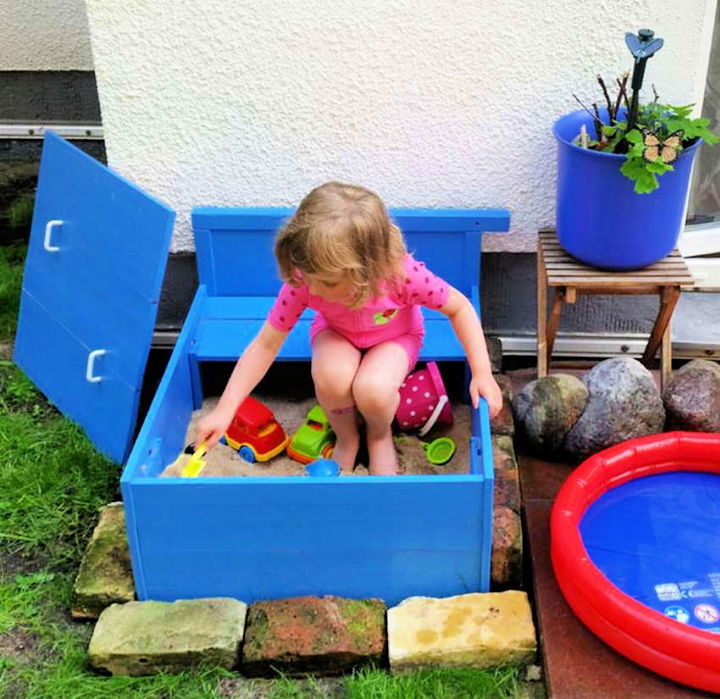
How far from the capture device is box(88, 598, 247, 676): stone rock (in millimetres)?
1989

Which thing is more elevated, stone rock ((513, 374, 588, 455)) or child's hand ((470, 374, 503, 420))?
child's hand ((470, 374, 503, 420))

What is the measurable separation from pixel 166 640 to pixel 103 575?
0.83 feet

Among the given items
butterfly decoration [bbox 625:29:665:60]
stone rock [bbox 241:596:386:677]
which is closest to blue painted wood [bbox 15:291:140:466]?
stone rock [bbox 241:596:386:677]

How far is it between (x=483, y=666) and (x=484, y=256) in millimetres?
1268

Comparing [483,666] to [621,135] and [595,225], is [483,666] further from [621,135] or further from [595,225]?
[621,135]

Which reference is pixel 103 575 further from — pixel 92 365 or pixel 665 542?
pixel 665 542

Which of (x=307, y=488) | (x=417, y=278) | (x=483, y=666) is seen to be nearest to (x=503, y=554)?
(x=483, y=666)

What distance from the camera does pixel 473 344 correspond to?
2236 mm

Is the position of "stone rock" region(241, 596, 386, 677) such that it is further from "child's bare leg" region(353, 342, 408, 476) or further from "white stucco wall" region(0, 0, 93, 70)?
"white stucco wall" region(0, 0, 93, 70)

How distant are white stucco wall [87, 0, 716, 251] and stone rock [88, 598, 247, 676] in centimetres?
126

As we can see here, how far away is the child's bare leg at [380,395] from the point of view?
2277mm

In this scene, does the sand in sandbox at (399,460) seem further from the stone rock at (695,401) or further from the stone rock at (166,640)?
the stone rock at (695,401)

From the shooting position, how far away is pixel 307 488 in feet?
6.42

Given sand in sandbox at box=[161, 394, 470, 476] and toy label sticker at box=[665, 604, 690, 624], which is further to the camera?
sand in sandbox at box=[161, 394, 470, 476]
